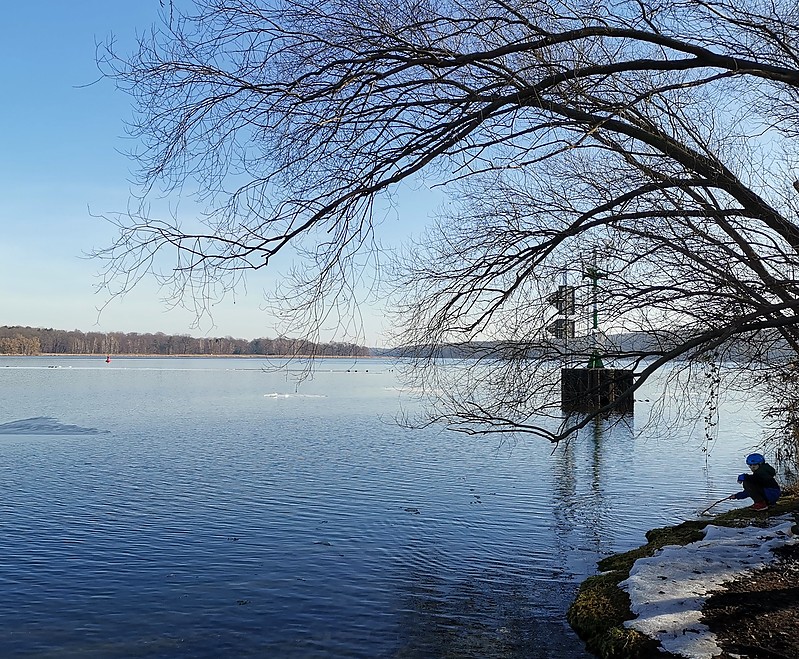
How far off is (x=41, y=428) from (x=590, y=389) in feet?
71.1

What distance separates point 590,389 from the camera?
712cm

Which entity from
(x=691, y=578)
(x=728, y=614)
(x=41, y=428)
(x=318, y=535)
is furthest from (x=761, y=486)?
(x=41, y=428)

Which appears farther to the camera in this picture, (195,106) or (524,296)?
(524,296)

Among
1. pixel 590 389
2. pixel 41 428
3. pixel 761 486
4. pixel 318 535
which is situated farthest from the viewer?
pixel 41 428

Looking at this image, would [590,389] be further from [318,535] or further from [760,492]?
[318,535]

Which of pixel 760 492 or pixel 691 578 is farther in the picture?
pixel 760 492

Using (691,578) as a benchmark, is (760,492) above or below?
above

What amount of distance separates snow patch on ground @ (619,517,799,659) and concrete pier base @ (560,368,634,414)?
167 centimetres

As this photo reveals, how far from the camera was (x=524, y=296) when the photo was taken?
8070 millimetres

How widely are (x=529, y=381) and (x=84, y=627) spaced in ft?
17.2

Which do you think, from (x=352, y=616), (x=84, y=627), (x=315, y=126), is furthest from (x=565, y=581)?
(x=315, y=126)

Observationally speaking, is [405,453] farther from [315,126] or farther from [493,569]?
[315,126]

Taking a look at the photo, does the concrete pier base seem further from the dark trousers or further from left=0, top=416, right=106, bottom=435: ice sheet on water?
left=0, top=416, right=106, bottom=435: ice sheet on water

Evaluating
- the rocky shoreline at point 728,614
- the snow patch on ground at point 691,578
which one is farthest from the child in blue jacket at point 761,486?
the rocky shoreline at point 728,614
